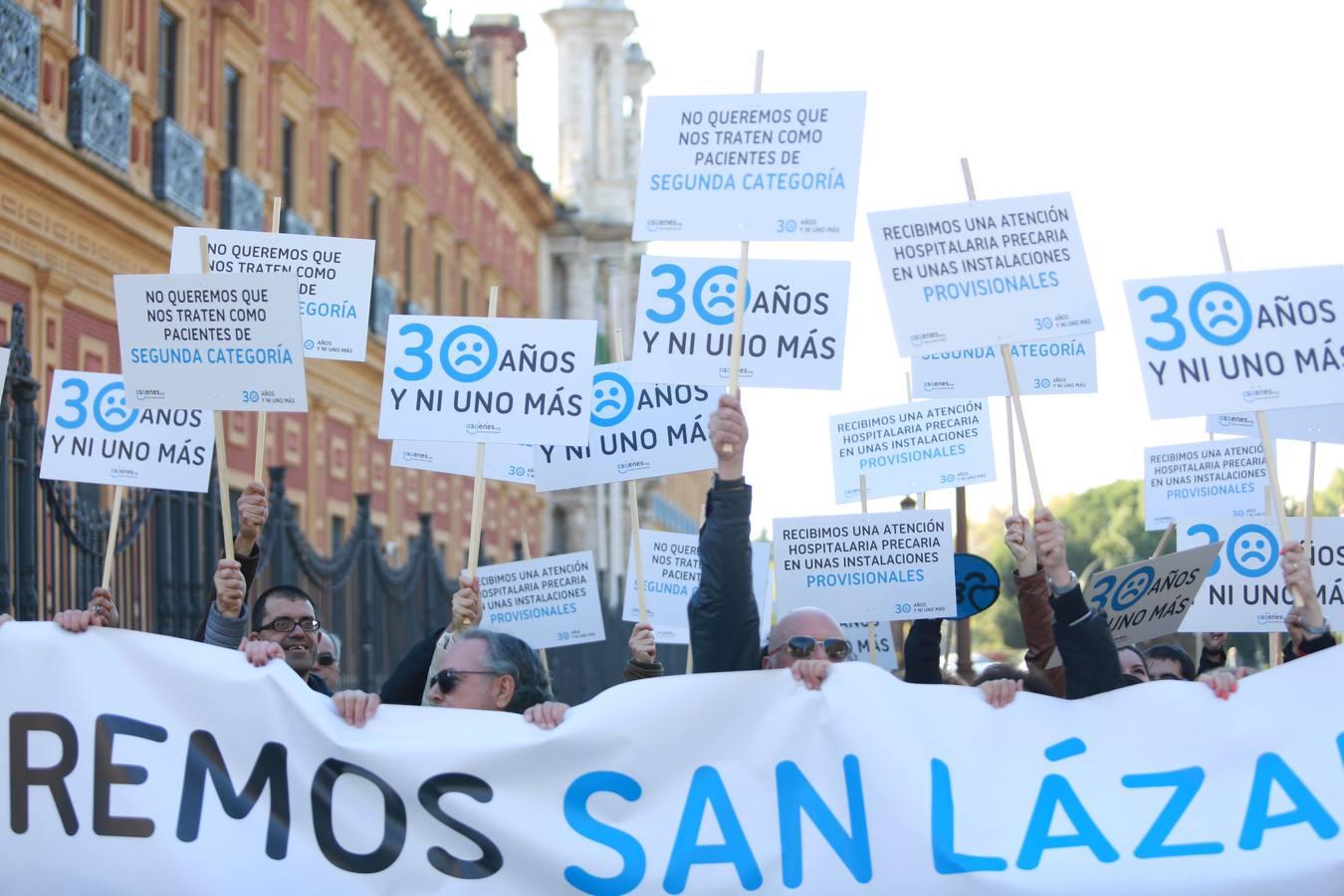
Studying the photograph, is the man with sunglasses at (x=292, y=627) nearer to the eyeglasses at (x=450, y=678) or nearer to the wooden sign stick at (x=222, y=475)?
the wooden sign stick at (x=222, y=475)

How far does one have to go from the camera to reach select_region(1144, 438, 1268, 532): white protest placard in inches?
380

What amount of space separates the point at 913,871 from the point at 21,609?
519cm

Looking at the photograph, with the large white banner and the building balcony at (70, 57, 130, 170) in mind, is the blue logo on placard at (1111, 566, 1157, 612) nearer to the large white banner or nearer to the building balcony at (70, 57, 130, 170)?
the large white banner

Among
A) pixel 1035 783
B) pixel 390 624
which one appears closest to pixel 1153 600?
pixel 1035 783

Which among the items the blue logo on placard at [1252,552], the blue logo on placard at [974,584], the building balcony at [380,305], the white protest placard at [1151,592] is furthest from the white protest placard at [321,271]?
the building balcony at [380,305]

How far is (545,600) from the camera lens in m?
9.19

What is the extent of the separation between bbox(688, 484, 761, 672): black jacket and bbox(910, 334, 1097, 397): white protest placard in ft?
11.4

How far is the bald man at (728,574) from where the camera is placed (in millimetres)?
5570

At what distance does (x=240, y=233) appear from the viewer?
782 cm

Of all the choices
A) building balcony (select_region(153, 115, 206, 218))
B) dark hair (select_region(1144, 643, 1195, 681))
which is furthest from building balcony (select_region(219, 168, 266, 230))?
dark hair (select_region(1144, 643, 1195, 681))

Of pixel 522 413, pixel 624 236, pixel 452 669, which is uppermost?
pixel 624 236

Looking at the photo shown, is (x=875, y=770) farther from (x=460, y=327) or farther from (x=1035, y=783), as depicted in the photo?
(x=460, y=327)

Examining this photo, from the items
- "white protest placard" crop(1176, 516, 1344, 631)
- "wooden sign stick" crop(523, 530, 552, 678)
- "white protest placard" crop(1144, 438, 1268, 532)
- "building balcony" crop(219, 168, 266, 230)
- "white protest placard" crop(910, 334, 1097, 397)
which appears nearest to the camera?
"wooden sign stick" crop(523, 530, 552, 678)

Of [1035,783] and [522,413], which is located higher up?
[522,413]
